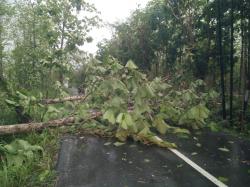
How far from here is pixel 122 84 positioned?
7.86 m

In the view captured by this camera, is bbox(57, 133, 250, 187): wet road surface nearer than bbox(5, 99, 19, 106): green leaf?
Yes

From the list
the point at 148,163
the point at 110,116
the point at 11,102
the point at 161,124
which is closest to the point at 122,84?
the point at 110,116

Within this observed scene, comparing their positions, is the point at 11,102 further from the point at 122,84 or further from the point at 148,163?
the point at 148,163

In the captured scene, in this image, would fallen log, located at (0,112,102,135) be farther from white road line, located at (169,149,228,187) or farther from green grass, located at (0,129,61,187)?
white road line, located at (169,149,228,187)

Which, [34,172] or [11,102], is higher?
[11,102]

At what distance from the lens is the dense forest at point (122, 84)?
7.62 metres

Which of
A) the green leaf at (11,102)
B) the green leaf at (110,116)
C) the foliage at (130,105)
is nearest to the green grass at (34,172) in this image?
the green leaf at (110,116)

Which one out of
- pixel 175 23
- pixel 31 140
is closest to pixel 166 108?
pixel 31 140

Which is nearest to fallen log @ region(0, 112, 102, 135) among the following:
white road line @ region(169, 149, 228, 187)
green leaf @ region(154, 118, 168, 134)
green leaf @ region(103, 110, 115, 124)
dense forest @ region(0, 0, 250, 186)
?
dense forest @ region(0, 0, 250, 186)

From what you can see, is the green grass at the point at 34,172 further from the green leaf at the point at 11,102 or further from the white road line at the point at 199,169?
the white road line at the point at 199,169

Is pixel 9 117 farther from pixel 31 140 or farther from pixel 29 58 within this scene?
pixel 29 58

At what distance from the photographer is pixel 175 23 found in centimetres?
1894

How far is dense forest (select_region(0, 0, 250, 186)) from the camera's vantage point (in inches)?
300

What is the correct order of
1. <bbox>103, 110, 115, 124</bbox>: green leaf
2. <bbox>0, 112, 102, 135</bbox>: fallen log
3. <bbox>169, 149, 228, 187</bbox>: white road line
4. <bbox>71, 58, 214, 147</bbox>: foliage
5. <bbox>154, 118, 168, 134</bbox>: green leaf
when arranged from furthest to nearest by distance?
1. <bbox>154, 118, 168, 134</bbox>: green leaf
2. <bbox>71, 58, 214, 147</bbox>: foliage
3. <bbox>0, 112, 102, 135</bbox>: fallen log
4. <bbox>103, 110, 115, 124</bbox>: green leaf
5. <bbox>169, 149, 228, 187</bbox>: white road line
